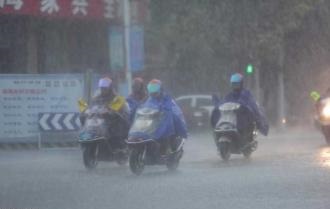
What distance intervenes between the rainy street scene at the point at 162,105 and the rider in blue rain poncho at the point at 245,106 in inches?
1.1

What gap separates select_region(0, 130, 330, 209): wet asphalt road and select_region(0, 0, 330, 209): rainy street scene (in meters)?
0.03

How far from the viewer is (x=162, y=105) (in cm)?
1722

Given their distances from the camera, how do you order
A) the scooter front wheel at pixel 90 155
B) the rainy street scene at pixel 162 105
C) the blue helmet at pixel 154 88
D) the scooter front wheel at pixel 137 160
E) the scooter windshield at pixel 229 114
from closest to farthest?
1. the rainy street scene at pixel 162 105
2. the scooter front wheel at pixel 137 160
3. the blue helmet at pixel 154 88
4. the scooter front wheel at pixel 90 155
5. the scooter windshield at pixel 229 114

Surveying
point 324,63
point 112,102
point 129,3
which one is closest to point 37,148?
point 129,3

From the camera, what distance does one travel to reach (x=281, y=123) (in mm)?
39969

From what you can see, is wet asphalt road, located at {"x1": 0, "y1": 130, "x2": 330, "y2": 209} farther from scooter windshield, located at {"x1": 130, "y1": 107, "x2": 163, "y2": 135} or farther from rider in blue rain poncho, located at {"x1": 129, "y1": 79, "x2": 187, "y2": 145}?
scooter windshield, located at {"x1": 130, "y1": 107, "x2": 163, "y2": 135}

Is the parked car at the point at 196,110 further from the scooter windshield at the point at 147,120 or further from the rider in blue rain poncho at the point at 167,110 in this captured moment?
the scooter windshield at the point at 147,120

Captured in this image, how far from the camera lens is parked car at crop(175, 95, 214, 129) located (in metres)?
38.0

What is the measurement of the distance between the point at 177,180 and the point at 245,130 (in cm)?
463

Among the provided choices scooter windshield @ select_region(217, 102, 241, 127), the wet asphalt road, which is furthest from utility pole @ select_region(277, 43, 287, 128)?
scooter windshield @ select_region(217, 102, 241, 127)

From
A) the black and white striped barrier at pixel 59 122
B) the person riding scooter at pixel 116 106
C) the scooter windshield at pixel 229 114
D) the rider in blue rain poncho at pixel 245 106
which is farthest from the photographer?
the black and white striped barrier at pixel 59 122

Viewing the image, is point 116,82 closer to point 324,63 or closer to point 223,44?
point 223,44

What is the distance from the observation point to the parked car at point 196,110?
38.0 m

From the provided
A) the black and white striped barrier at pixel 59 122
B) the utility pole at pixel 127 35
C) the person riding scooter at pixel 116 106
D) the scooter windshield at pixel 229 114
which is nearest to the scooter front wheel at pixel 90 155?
the person riding scooter at pixel 116 106
